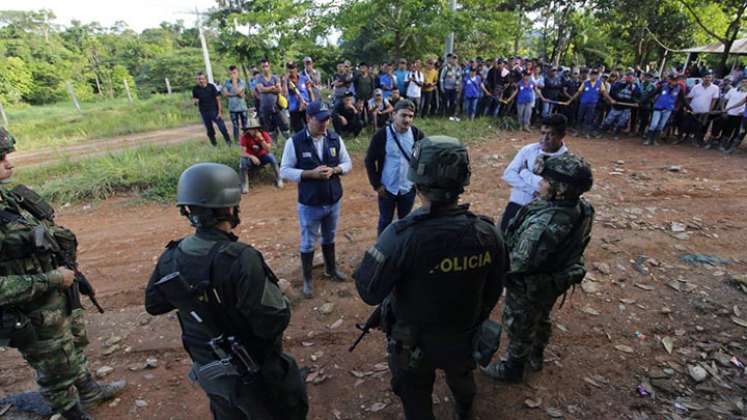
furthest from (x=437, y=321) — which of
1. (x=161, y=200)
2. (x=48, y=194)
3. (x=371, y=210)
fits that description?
(x=48, y=194)

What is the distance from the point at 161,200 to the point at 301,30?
845cm

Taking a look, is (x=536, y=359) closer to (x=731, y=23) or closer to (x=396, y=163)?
(x=396, y=163)

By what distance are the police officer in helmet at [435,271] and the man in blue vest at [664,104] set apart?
33.6 ft

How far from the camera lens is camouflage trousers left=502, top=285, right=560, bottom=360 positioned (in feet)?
8.98

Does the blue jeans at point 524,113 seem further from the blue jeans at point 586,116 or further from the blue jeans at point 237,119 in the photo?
the blue jeans at point 237,119

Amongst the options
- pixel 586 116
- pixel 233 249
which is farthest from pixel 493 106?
pixel 233 249

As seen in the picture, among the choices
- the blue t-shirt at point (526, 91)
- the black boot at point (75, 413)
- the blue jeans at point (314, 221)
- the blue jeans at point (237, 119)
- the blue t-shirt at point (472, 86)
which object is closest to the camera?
the black boot at point (75, 413)

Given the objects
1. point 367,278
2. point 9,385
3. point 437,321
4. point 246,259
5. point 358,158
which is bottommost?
point 9,385

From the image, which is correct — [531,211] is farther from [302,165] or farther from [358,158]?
[358,158]

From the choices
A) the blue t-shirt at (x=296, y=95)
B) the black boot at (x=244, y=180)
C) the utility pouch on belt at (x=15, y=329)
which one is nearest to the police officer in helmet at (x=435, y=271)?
the utility pouch on belt at (x=15, y=329)

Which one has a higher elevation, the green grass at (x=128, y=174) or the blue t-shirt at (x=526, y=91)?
the blue t-shirt at (x=526, y=91)

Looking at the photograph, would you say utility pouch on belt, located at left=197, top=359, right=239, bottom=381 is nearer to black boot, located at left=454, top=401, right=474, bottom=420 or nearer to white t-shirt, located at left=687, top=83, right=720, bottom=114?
black boot, located at left=454, top=401, right=474, bottom=420

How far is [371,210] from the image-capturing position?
6.36m

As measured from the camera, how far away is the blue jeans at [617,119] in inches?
414
